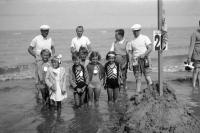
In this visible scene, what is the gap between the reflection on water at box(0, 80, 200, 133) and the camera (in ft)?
20.6

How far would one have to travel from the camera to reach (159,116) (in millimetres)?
4668

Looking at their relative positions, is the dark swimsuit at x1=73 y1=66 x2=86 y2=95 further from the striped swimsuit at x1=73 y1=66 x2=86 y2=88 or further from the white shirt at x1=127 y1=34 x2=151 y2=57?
the white shirt at x1=127 y1=34 x2=151 y2=57

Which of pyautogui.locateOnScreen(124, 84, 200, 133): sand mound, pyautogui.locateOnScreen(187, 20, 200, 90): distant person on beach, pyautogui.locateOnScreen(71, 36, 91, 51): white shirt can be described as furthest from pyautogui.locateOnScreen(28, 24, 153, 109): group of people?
pyautogui.locateOnScreen(124, 84, 200, 133): sand mound

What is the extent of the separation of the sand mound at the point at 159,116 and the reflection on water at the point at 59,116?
0.58 metres

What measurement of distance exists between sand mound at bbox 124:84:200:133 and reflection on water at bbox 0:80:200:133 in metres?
0.58

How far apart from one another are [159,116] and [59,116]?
325 cm

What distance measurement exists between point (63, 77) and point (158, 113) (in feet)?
10.7

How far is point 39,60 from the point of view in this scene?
798cm

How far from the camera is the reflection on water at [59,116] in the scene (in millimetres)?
6277

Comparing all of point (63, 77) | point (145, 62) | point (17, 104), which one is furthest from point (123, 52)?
point (17, 104)

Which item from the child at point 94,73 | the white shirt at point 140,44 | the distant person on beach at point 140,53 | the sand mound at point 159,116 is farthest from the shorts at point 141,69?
the sand mound at point 159,116

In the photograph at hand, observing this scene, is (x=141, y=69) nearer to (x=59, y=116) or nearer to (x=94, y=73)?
(x=94, y=73)

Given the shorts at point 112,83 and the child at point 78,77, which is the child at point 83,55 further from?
the shorts at point 112,83

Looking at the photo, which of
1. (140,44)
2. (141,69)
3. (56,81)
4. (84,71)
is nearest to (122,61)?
(141,69)
